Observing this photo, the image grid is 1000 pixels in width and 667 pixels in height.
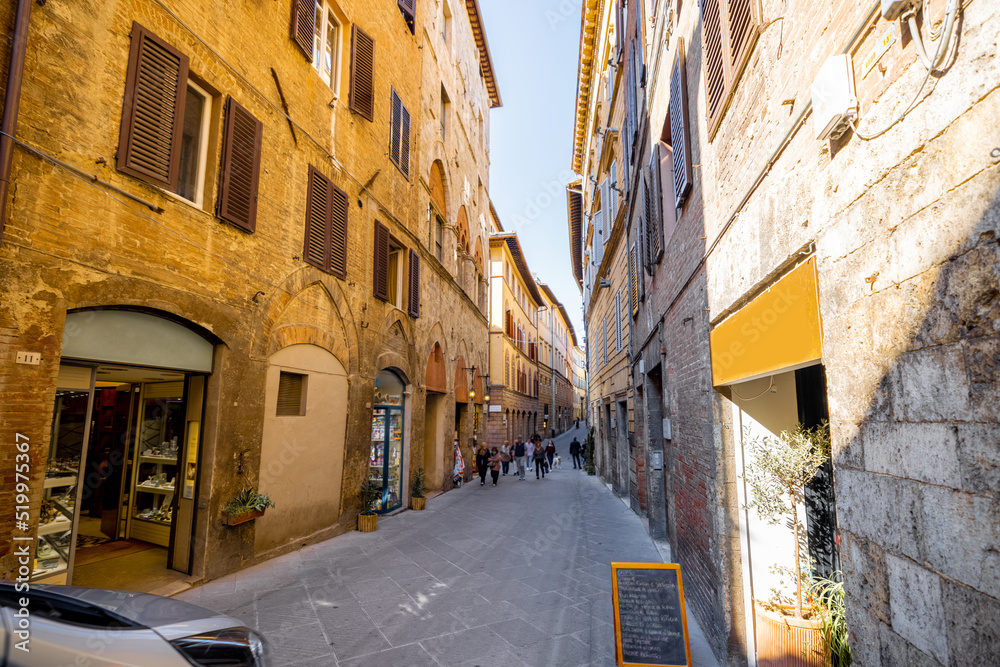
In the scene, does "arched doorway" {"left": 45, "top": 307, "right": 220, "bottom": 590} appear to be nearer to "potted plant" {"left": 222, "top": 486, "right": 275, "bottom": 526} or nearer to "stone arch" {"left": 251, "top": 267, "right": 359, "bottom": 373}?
"potted plant" {"left": 222, "top": 486, "right": 275, "bottom": 526}

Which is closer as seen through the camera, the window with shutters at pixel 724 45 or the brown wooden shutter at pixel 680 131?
the window with shutters at pixel 724 45

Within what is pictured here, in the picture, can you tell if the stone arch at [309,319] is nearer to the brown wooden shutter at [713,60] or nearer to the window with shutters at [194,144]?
the window with shutters at [194,144]

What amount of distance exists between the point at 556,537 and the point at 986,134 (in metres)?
9.00

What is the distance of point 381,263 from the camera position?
37.7ft

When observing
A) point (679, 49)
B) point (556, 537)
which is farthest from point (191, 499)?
point (679, 49)

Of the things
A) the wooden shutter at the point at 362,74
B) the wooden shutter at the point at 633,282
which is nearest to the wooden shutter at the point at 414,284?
the wooden shutter at the point at 362,74

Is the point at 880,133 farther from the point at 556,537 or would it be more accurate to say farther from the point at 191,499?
the point at 556,537

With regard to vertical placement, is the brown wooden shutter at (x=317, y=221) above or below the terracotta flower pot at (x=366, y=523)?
above

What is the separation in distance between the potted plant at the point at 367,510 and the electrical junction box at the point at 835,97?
31.3 ft

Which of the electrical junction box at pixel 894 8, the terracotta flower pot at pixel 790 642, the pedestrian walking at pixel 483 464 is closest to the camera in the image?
the electrical junction box at pixel 894 8

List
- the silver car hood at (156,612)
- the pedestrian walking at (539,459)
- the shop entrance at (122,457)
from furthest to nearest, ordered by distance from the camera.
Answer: the pedestrian walking at (539,459) → the shop entrance at (122,457) → the silver car hood at (156,612)

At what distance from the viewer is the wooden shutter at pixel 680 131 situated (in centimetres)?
595


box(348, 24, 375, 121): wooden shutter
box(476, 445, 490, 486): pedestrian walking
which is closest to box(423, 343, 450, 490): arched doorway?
box(476, 445, 490, 486): pedestrian walking

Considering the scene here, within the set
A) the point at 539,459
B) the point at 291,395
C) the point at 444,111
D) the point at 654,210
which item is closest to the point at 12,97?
the point at 291,395
